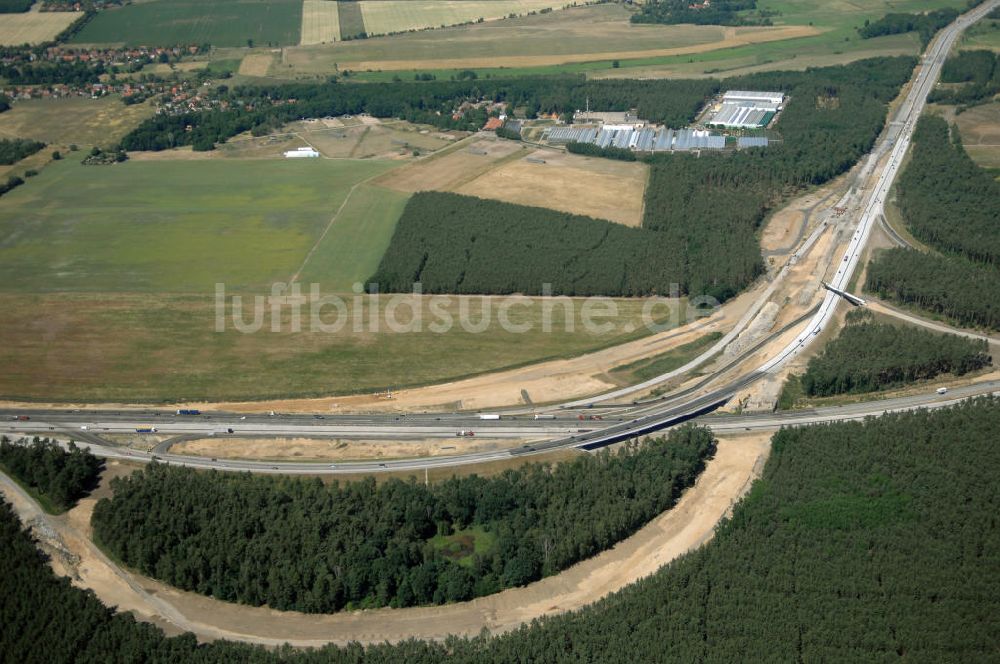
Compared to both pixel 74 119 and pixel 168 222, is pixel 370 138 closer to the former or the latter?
pixel 168 222

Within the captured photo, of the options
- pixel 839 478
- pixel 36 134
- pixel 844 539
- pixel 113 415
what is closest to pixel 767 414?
pixel 839 478

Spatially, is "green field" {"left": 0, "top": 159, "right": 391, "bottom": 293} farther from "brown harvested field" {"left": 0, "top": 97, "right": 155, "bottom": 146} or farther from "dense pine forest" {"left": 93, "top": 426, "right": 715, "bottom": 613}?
"dense pine forest" {"left": 93, "top": 426, "right": 715, "bottom": 613}

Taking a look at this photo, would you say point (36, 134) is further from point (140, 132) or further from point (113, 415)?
point (113, 415)

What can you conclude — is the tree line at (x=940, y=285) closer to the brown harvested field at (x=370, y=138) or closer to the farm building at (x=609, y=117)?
the farm building at (x=609, y=117)

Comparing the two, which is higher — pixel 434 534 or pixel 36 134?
pixel 36 134

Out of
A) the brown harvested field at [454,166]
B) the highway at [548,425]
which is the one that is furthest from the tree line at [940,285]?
the brown harvested field at [454,166]

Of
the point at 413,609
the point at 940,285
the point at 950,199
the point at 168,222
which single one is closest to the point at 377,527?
the point at 413,609

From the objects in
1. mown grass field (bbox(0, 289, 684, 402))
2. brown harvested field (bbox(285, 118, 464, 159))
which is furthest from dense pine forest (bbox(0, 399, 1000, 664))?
brown harvested field (bbox(285, 118, 464, 159))
